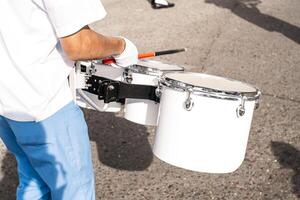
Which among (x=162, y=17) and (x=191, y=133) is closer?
(x=191, y=133)

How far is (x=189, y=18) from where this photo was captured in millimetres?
8172

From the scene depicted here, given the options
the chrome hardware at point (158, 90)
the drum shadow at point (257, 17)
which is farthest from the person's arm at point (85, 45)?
the drum shadow at point (257, 17)

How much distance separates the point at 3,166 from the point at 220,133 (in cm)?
184

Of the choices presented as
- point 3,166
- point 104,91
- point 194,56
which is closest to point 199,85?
point 104,91

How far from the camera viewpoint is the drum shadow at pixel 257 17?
7711 millimetres

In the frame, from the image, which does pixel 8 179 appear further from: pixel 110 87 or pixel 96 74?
pixel 110 87

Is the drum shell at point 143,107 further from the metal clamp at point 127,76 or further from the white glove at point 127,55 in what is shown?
the white glove at point 127,55

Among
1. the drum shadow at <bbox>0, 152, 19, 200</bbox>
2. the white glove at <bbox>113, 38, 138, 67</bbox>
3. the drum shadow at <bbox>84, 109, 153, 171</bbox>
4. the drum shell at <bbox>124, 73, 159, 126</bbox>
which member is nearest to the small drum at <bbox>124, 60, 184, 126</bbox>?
the drum shell at <bbox>124, 73, 159, 126</bbox>

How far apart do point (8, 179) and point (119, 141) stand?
960 mm

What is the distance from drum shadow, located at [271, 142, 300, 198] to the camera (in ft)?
11.4

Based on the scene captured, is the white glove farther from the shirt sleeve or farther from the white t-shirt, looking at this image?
the shirt sleeve

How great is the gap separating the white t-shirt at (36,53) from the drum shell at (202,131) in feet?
2.02

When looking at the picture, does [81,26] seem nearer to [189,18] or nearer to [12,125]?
[12,125]

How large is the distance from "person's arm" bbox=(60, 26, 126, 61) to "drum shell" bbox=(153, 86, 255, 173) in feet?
1.79
